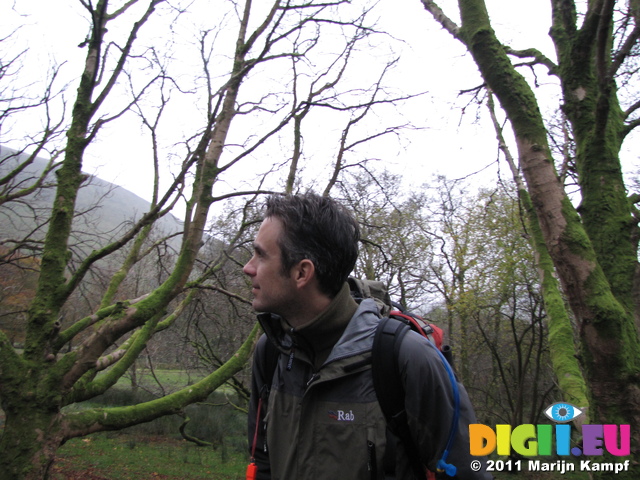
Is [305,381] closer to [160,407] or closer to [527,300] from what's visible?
[160,407]

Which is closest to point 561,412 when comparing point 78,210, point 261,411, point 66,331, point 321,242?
point 261,411

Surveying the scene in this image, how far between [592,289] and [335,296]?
186cm

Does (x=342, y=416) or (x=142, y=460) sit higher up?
(x=342, y=416)

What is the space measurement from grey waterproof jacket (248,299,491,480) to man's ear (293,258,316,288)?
0.18 m

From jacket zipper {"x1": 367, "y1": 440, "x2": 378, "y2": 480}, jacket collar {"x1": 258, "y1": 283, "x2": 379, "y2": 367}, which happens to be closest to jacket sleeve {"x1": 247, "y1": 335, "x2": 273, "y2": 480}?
jacket collar {"x1": 258, "y1": 283, "x2": 379, "y2": 367}

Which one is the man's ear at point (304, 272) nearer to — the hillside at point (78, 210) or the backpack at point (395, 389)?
the backpack at point (395, 389)

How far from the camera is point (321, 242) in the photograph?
5.16ft

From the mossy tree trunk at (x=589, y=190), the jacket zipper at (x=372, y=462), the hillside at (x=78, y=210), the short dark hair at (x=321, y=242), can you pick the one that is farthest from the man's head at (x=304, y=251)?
the hillside at (x=78, y=210)

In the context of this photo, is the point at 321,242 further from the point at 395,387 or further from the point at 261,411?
the point at 261,411

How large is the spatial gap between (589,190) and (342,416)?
123 inches

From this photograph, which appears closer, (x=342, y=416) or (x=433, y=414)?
(x=433, y=414)

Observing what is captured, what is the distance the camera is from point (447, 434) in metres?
1.19

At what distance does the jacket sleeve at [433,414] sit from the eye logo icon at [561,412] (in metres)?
2.57

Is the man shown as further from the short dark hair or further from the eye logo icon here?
the eye logo icon
